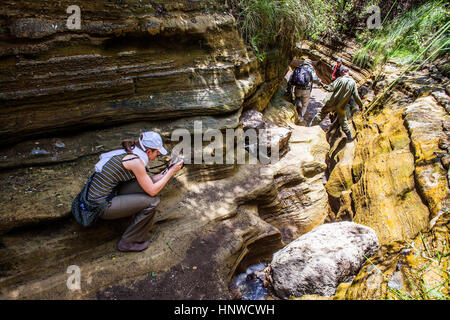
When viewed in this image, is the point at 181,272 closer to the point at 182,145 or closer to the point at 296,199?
the point at 182,145

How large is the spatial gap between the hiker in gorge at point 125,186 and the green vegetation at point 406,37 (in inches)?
274

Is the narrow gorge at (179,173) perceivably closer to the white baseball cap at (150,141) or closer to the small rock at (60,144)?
the small rock at (60,144)

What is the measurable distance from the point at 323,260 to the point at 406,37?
23.7 ft

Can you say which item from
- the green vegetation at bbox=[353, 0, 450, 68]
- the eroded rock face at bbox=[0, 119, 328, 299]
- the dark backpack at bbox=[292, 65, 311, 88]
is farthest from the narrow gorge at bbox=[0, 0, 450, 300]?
the dark backpack at bbox=[292, 65, 311, 88]

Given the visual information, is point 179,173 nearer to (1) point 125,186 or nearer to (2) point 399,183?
(1) point 125,186

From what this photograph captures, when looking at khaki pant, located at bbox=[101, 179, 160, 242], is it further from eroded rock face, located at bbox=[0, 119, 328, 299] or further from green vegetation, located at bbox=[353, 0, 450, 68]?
green vegetation, located at bbox=[353, 0, 450, 68]

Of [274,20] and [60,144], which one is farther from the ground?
[274,20]

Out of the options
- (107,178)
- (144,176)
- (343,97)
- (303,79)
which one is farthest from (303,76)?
(107,178)

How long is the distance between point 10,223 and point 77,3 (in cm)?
281

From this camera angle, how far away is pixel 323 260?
323cm

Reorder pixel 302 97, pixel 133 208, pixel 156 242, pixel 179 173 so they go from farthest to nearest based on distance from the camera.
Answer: pixel 302 97, pixel 179 173, pixel 156 242, pixel 133 208

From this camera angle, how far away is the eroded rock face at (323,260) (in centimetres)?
310

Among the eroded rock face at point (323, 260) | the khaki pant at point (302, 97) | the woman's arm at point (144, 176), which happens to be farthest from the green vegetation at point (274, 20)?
the eroded rock face at point (323, 260)
